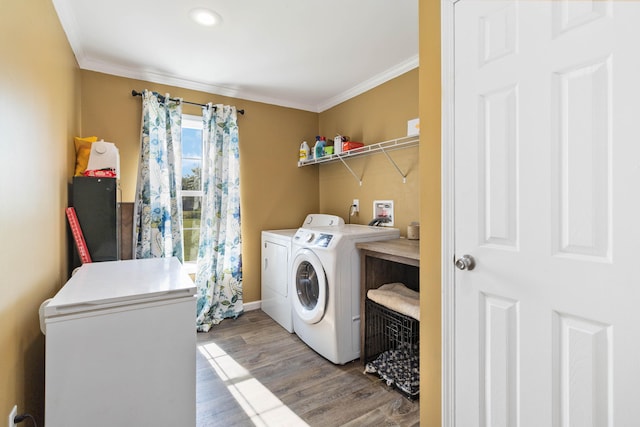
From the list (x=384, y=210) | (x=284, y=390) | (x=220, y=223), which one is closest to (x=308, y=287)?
(x=284, y=390)

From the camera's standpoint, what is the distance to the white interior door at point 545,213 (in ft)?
2.69

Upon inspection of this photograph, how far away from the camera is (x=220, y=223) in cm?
307

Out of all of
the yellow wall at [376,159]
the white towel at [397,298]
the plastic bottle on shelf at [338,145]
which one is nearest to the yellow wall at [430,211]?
the white towel at [397,298]

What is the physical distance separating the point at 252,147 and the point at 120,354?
8.25 ft

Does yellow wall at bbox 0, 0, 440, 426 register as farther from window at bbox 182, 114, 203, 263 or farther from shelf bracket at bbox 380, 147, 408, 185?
window at bbox 182, 114, 203, 263

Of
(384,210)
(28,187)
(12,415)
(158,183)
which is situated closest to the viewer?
(12,415)

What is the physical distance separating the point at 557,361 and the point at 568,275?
0.91 ft

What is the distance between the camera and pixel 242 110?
3.22 meters

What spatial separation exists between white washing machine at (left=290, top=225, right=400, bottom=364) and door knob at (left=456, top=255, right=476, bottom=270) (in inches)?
43.2

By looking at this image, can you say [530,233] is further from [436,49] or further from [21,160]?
[21,160]

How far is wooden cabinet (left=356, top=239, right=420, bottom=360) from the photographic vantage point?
2.04 metres

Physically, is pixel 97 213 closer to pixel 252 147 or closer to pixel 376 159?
pixel 252 147

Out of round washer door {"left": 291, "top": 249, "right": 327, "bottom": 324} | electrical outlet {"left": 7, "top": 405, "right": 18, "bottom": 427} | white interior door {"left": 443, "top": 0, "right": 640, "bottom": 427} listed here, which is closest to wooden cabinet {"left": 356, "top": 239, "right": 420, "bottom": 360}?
round washer door {"left": 291, "top": 249, "right": 327, "bottom": 324}

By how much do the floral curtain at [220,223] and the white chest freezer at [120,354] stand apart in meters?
1.64
